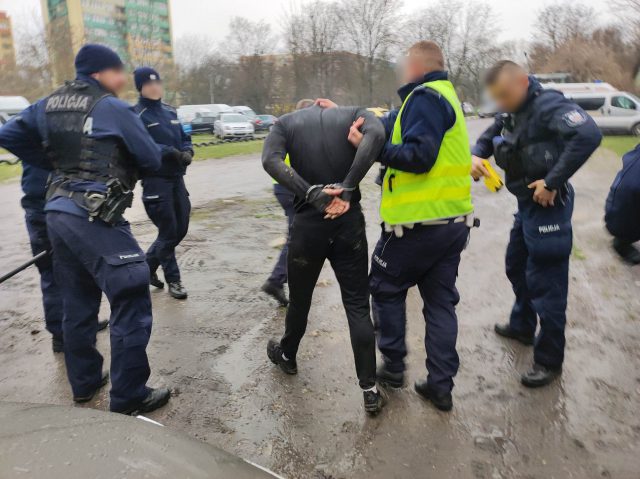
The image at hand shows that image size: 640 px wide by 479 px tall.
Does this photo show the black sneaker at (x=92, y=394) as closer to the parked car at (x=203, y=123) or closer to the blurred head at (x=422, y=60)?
the blurred head at (x=422, y=60)

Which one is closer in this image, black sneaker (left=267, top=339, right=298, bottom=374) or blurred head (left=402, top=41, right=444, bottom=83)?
blurred head (left=402, top=41, right=444, bottom=83)

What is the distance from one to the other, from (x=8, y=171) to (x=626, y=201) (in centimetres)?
1752

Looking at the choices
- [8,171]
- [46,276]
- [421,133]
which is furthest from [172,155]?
[8,171]

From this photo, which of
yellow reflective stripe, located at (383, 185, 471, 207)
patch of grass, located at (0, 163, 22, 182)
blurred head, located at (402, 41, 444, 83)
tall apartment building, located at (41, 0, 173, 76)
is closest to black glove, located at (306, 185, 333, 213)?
yellow reflective stripe, located at (383, 185, 471, 207)

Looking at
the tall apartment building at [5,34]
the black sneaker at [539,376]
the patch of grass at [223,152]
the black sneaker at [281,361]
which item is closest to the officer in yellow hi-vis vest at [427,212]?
the black sneaker at [539,376]

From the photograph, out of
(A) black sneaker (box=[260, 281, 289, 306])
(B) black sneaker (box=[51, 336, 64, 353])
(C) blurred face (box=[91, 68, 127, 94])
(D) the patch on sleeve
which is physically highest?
(C) blurred face (box=[91, 68, 127, 94])

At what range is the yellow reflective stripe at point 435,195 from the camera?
293 centimetres

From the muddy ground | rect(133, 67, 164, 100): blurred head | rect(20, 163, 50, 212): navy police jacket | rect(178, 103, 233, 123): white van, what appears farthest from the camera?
rect(178, 103, 233, 123): white van

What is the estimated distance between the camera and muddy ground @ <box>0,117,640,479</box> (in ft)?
8.76

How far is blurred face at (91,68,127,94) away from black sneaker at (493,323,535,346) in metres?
3.23

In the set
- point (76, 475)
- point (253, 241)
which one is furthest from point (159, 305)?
point (76, 475)

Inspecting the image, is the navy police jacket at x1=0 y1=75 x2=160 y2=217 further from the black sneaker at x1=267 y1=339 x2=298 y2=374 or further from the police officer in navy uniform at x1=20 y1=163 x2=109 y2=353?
the black sneaker at x1=267 y1=339 x2=298 y2=374

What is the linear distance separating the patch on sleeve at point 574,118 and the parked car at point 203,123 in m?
31.6

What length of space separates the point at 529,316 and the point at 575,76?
36.6m
